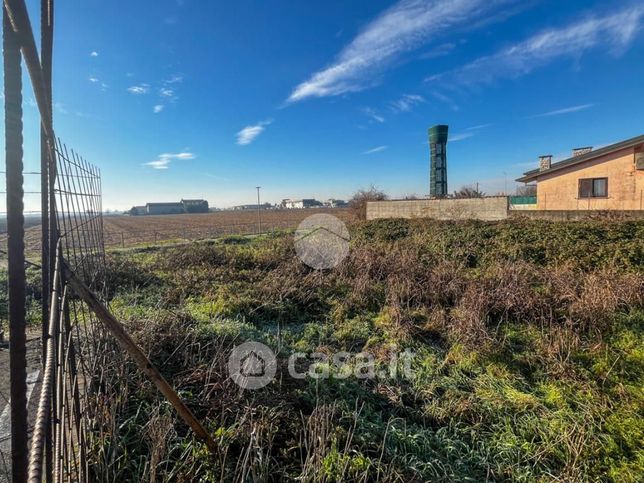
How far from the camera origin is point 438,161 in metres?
24.0

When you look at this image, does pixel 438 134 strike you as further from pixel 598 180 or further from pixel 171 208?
pixel 171 208

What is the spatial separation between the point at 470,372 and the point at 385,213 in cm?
1278

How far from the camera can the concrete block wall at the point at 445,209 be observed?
1252 cm

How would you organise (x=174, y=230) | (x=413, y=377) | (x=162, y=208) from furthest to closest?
(x=162, y=208), (x=174, y=230), (x=413, y=377)

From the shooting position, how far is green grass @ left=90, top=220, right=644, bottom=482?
2297mm

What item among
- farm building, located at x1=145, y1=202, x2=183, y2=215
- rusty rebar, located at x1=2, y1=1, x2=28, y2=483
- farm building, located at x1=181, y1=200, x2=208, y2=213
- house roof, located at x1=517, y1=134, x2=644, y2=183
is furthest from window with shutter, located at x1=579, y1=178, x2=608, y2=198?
farm building, located at x1=145, y1=202, x2=183, y2=215

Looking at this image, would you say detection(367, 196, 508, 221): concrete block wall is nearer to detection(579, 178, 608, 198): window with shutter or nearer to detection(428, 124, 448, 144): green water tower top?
detection(579, 178, 608, 198): window with shutter

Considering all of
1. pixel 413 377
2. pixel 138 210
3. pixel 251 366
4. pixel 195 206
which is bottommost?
pixel 413 377

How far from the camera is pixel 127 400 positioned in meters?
2.60

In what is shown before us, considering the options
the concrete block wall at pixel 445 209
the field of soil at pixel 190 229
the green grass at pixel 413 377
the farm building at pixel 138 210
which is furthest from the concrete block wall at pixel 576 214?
the farm building at pixel 138 210

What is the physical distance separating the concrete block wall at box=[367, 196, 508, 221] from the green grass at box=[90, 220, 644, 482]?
16.8 ft

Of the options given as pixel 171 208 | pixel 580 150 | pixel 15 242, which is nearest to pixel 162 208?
pixel 171 208

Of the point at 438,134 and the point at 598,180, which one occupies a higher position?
the point at 438,134

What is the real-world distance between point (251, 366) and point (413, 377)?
174cm
